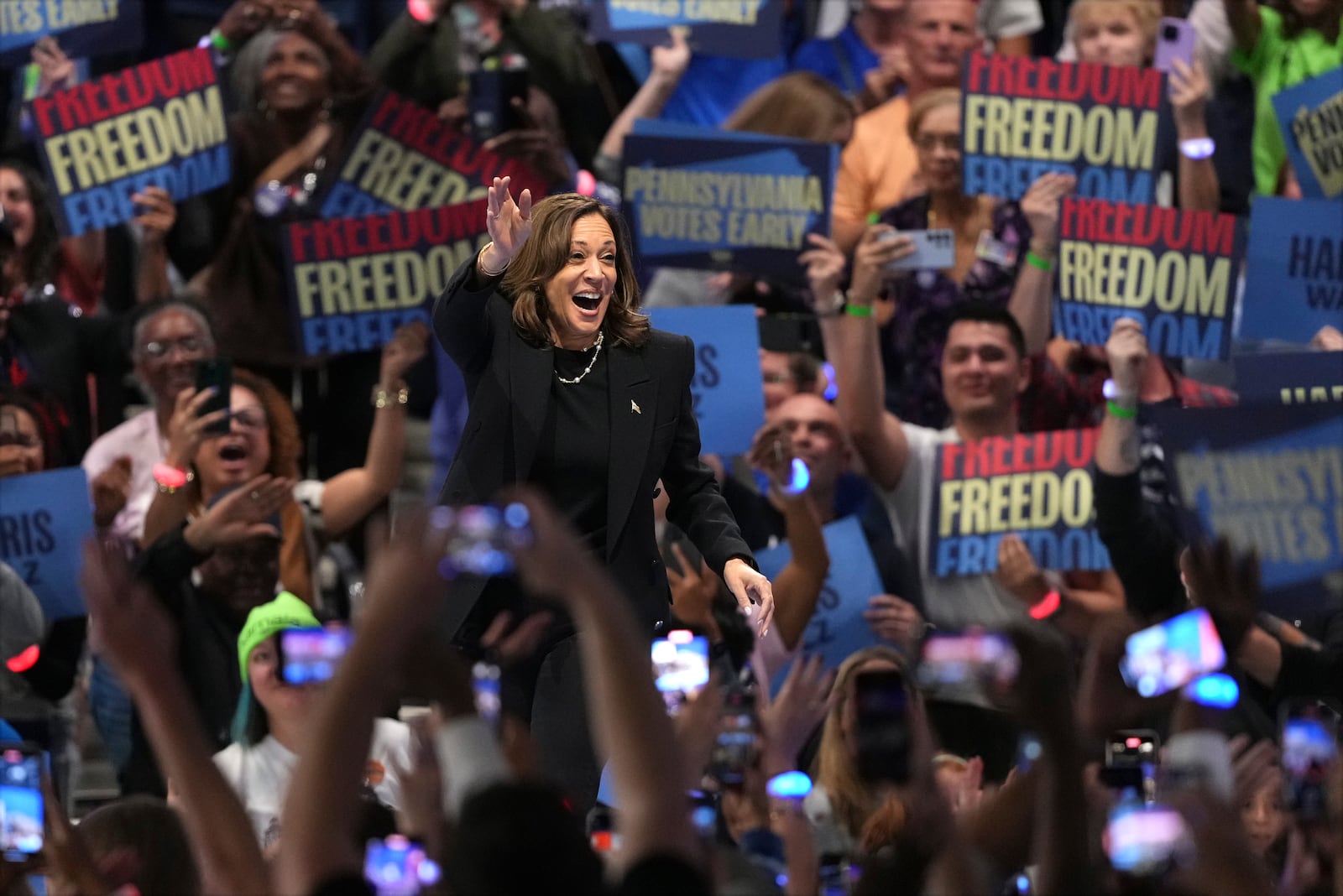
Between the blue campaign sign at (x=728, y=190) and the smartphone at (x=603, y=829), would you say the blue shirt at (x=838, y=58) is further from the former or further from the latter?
the smartphone at (x=603, y=829)

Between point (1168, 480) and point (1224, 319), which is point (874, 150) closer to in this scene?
point (1224, 319)

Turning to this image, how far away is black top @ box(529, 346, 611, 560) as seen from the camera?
396 centimetres

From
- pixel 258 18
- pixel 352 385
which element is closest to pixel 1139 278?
pixel 352 385

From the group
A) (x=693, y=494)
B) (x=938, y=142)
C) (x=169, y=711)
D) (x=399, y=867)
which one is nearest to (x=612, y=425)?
(x=693, y=494)

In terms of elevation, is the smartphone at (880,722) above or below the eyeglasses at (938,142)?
below

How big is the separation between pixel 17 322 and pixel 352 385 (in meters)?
1.01

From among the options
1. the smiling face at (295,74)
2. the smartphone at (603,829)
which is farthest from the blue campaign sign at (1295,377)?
the smiling face at (295,74)

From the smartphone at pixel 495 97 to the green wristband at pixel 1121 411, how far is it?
210 cm

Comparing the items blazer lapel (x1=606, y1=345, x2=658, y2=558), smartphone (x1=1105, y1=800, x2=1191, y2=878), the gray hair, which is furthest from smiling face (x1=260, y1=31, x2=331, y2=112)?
A: smartphone (x1=1105, y1=800, x2=1191, y2=878)

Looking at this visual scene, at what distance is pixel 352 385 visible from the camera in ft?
22.0

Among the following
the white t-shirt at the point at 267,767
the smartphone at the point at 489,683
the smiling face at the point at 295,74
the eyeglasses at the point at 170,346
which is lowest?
the white t-shirt at the point at 267,767

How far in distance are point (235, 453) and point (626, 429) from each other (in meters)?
2.37

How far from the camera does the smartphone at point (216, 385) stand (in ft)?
19.6

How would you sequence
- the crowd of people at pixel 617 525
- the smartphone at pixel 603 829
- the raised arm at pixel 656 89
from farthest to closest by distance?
the raised arm at pixel 656 89 → the smartphone at pixel 603 829 → the crowd of people at pixel 617 525
